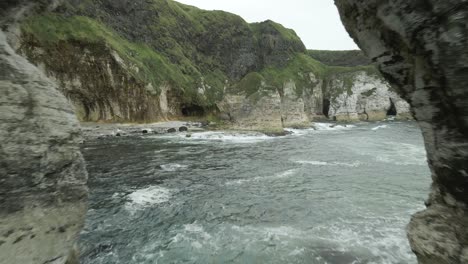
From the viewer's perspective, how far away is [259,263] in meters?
12.5

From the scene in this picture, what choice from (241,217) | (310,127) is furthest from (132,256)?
(310,127)

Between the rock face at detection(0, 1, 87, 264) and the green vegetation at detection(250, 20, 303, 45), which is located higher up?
the green vegetation at detection(250, 20, 303, 45)

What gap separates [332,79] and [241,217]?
114758 mm

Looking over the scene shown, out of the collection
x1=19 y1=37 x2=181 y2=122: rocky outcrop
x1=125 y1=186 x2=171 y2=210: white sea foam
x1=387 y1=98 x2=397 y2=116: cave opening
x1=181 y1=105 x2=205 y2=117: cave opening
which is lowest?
x1=125 y1=186 x2=171 y2=210: white sea foam

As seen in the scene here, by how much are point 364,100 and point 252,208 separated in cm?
10662

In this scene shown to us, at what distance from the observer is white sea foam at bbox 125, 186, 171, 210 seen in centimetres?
1934

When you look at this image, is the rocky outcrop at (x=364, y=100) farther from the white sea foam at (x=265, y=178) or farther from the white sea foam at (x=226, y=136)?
the white sea foam at (x=265, y=178)

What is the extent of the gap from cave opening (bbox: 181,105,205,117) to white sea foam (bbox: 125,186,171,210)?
216 feet

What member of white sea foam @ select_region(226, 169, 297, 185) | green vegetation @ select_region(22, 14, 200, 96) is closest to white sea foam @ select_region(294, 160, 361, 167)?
white sea foam @ select_region(226, 169, 297, 185)

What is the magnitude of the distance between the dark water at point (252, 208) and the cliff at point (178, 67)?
24859 mm

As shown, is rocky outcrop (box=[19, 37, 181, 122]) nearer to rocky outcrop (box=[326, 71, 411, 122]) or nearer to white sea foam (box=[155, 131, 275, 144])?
white sea foam (box=[155, 131, 275, 144])

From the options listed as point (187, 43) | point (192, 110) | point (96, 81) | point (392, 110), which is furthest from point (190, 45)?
point (392, 110)

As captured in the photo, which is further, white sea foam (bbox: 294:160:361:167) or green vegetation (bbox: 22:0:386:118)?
green vegetation (bbox: 22:0:386:118)

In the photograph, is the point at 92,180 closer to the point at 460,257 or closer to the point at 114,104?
the point at 460,257
